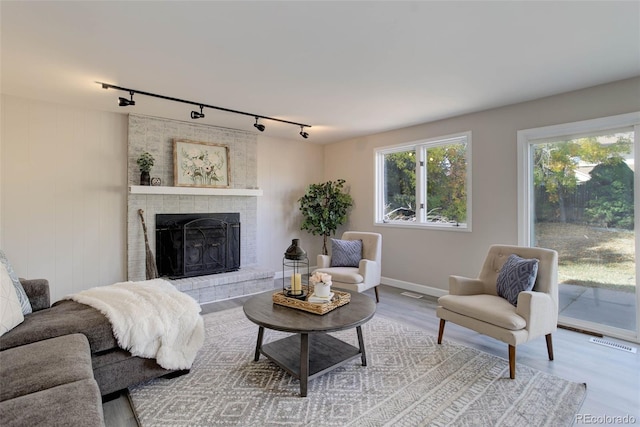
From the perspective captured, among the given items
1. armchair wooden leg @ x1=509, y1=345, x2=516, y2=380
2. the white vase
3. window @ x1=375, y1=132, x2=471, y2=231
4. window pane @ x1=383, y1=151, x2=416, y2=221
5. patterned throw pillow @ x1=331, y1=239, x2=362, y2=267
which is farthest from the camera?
window pane @ x1=383, y1=151, x2=416, y2=221

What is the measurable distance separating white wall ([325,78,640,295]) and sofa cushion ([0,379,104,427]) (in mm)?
3931

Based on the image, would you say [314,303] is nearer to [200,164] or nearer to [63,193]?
[200,164]

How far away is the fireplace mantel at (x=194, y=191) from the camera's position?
3911mm

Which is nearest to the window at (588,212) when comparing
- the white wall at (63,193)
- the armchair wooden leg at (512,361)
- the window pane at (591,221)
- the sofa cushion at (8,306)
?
the window pane at (591,221)

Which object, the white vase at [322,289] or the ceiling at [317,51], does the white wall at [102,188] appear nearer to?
the ceiling at [317,51]

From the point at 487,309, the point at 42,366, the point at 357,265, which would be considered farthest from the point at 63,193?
the point at 487,309

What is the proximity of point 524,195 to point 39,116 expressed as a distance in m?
5.52

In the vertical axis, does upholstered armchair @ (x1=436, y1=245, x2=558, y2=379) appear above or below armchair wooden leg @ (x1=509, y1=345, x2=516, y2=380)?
above

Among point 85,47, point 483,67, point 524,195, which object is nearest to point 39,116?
point 85,47

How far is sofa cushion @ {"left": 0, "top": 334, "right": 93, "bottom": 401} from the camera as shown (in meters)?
1.38

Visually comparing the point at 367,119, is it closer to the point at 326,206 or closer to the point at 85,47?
the point at 326,206

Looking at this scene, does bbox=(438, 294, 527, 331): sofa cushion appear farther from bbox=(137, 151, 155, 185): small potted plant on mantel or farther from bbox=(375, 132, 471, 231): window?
bbox=(137, 151, 155, 185): small potted plant on mantel

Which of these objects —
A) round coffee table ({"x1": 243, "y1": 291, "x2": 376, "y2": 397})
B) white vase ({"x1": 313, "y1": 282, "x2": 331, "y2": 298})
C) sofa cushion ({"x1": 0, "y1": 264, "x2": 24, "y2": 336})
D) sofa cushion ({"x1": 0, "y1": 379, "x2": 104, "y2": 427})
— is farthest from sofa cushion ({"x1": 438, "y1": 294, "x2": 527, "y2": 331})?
sofa cushion ({"x1": 0, "y1": 264, "x2": 24, "y2": 336})

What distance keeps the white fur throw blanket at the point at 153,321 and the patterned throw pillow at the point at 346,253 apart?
7.26 feet
